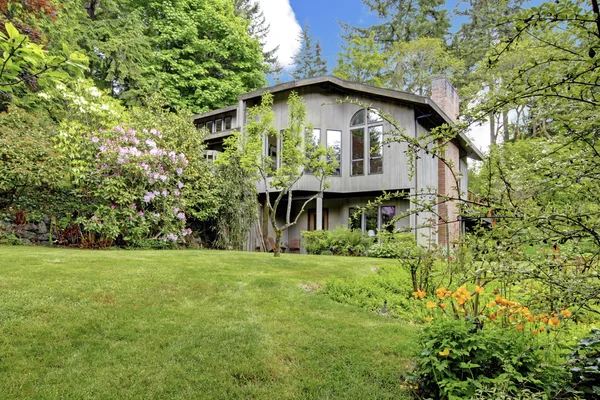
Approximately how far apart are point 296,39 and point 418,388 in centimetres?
3333

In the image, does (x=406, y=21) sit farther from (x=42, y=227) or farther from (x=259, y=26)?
(x=42, y=227)

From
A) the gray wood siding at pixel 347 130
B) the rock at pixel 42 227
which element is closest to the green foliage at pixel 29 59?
the rock at pixel 42 227

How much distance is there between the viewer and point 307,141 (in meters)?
11.0

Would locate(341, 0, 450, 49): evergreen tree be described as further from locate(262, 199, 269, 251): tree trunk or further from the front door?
locate(262, 199, 269, 251): tree trunk

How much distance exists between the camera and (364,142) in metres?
13.0

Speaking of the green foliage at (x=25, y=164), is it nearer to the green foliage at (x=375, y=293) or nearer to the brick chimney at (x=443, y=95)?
the green foliage at (x=375, y=293)

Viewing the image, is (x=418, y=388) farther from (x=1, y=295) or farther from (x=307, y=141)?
(x=307, y=141)

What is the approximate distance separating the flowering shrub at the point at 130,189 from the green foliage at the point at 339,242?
457 cm

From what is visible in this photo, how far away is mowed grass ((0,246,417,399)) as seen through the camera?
2.71 m

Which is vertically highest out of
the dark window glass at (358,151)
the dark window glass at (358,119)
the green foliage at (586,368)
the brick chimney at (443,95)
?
the brick chimney at (443,95)

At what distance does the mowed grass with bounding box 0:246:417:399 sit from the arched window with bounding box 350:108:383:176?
27.4ft

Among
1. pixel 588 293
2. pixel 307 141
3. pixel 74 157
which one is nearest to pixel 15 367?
pixel 588 293

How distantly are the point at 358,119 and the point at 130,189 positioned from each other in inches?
327

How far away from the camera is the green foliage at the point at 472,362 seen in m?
2.30
